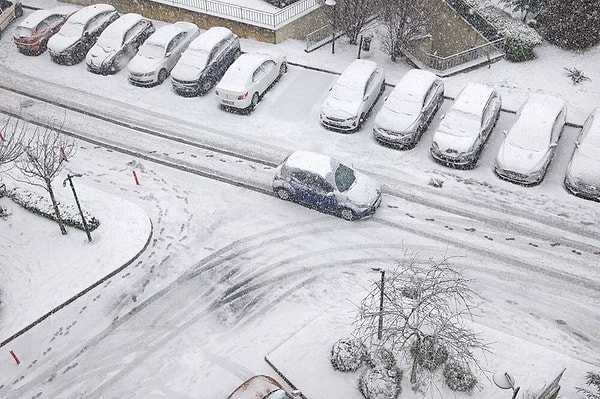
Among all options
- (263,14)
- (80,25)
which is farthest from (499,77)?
(80,25)

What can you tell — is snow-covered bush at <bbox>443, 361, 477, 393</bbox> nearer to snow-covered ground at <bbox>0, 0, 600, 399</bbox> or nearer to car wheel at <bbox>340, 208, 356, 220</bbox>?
snow-covered ground at <bbox>0, 0, 600, 399</bbox>

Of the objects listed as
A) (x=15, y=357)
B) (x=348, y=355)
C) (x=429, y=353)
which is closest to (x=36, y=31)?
(x=15, y=357)

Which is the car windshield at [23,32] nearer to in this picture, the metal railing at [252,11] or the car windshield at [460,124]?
the metal railing at [252,11]

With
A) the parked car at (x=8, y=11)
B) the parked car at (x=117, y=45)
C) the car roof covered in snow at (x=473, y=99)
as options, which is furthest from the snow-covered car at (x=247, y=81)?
the parked car at (x=8, y=11)

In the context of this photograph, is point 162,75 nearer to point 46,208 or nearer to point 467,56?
point 46,208

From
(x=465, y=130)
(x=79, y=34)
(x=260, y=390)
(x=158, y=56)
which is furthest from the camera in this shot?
(x=79, y=34)
